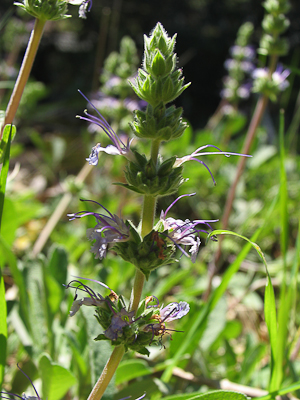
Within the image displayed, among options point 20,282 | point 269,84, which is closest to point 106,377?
point 20,282

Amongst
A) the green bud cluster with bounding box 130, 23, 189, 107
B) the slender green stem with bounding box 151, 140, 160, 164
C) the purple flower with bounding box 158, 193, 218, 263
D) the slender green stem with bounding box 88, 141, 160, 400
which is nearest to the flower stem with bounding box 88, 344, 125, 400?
the slender green stem with bounding box 88, 141, 160, 400

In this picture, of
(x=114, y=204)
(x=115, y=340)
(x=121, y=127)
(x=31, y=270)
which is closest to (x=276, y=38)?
(x=121, y=127)

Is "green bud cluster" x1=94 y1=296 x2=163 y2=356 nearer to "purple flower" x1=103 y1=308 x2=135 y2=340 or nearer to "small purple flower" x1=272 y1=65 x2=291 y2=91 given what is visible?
"purple flower" x1=103 y1=308 x2=135 y2=340

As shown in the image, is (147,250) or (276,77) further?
(276,77)

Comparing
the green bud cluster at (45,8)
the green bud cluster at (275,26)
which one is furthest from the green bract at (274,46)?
the green bud cluster at (45,8)

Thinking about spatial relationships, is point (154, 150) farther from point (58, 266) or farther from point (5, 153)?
point (58, 266)

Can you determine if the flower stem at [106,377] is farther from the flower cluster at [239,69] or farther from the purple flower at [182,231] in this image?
the flower cluster at [239,69]

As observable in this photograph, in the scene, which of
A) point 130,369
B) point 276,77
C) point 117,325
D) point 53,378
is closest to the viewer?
point 117,325
